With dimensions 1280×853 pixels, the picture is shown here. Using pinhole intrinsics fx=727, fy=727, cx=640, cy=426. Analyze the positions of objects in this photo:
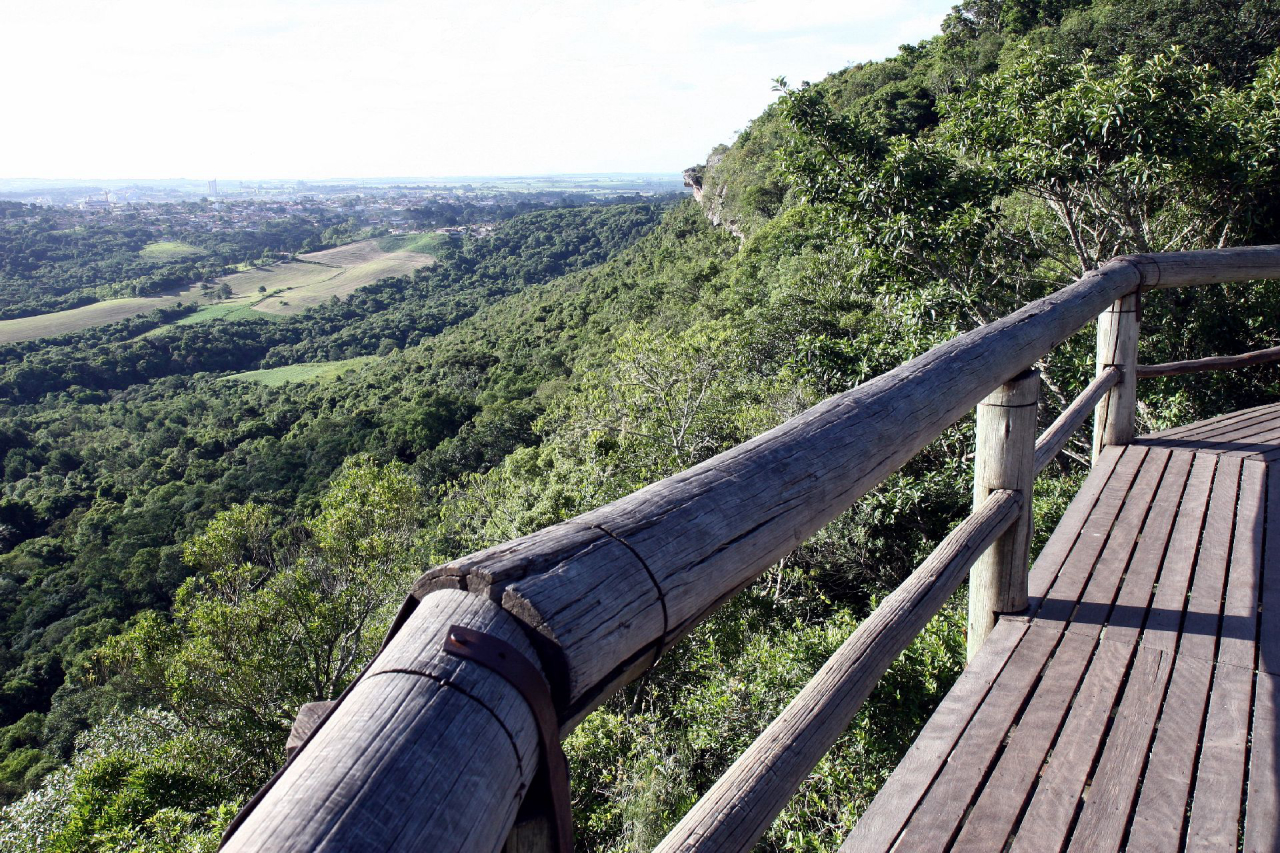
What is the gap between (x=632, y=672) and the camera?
0.76 meters

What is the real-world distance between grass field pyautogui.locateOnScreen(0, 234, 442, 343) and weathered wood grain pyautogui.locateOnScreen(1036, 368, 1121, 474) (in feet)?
305

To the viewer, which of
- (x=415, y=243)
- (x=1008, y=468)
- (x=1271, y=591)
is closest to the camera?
(x=1008, y=468)

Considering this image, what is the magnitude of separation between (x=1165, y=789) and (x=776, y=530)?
1119 millimetres

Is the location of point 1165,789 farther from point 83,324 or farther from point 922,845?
point 83,324

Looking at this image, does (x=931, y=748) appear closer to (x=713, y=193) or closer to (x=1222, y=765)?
(x=1222, y=765)

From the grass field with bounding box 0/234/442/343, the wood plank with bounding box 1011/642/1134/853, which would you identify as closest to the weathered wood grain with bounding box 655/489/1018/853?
the wood plank with bounding box 1011/642/1134/853

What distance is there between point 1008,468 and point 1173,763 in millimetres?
737

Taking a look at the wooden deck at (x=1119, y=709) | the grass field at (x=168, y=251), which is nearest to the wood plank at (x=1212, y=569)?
the wooden deck at (x=1119, y=709)

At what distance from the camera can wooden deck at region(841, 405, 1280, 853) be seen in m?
1.34

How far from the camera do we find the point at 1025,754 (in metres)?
1.50

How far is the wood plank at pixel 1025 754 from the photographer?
4.30 feet

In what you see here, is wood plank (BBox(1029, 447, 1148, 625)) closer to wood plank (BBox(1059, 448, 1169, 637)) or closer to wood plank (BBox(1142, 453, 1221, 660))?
wood plank (BBox(1059, 448, 1169, 637))

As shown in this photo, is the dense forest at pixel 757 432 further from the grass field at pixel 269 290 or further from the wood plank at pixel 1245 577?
the grass field at pixel 269 290

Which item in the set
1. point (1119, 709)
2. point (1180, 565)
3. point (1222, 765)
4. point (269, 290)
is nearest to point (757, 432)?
point (1180, 565)
